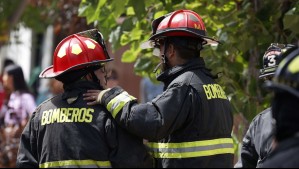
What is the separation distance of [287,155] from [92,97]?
1737 millimetres

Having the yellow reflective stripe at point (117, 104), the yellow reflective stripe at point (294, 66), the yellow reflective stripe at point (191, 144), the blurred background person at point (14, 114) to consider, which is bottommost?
the blurred background person at point (14, 114)

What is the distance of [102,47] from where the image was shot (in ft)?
15.4

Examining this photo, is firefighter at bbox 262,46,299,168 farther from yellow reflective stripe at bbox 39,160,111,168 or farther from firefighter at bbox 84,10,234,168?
yellow reflective stripe at bbox 39,160,111,168

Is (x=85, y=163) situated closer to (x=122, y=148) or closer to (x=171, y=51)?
(x=122, y=148)

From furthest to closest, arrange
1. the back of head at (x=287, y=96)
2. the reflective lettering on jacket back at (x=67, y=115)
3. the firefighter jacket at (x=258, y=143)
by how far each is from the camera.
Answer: the firefighter jacket at (x=258, y=143)
the reflective lettering on jacket back at (x=67, y=115)
the back of head at (x=287, y=96)

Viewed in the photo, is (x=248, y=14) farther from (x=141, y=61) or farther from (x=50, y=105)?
(x=50, y=105)

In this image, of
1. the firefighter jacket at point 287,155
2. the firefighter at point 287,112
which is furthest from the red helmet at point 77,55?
the firefighter jacket at point 287,155

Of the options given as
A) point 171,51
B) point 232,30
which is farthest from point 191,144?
point 232,30

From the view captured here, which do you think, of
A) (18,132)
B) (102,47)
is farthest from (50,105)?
(18,132)

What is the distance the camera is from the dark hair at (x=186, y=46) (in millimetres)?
4625

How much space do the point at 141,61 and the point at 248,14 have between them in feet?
3.82

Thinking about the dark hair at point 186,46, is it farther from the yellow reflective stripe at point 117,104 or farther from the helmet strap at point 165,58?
the yellow reflective stripe at point 117,104

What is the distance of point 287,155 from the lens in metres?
2.96

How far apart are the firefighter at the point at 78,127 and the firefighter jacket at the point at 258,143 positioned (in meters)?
0.73
